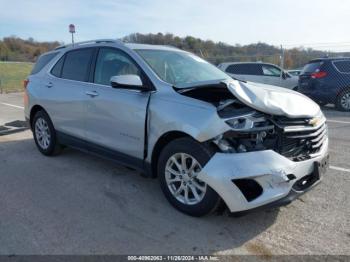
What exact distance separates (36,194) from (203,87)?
2.40 meters

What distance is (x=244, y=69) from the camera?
1368 cm

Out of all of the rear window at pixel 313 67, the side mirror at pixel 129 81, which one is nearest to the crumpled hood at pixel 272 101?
the side mirror at pixel 129 81

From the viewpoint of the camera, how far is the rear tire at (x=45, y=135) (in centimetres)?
541

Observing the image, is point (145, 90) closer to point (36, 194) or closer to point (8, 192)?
point (36, 194)

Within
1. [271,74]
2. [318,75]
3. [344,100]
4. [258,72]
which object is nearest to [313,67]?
[318,75]

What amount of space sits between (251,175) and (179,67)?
196 centimetres

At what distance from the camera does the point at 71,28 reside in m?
14.6

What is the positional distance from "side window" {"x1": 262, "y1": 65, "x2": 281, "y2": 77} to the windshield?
366 inches

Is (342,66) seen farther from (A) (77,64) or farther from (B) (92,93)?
(B) (92,93)

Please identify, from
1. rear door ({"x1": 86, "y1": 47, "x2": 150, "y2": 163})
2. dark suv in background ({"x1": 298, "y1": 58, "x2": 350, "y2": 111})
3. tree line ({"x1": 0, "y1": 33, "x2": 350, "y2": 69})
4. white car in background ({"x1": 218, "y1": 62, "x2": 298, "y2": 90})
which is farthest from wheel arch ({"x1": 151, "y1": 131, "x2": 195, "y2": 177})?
tree line ({"x1": 0, "y1": 33, "x2": 350, "y2": 69})

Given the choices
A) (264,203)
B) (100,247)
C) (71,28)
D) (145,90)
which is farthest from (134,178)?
(71,28)

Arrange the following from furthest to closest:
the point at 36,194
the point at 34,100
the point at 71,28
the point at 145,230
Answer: the point at 71,28 < the point at 34,100 < the point at 36,194 < the point at 145,230

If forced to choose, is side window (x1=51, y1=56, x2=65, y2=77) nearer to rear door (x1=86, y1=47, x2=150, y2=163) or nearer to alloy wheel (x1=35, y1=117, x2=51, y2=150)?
alloy wheel (x1=35, y1=117, x2=51, y2=150)

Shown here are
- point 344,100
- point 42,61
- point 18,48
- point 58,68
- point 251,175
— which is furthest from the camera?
point 18,48
